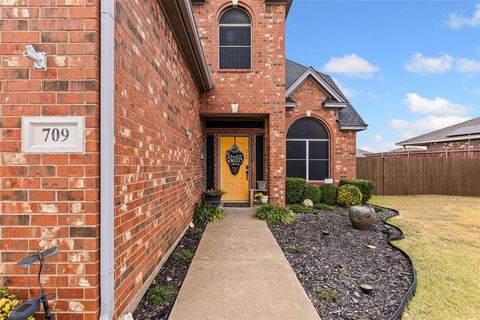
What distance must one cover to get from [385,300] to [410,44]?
52.8ft

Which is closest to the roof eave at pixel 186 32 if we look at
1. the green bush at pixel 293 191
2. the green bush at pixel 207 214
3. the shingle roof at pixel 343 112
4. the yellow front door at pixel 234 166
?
the yellow front door at pixel 234 166

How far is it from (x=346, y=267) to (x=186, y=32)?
4769 mm

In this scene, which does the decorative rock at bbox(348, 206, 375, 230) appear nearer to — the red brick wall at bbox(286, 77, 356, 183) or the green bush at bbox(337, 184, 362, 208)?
the green bush at bbox(337, 184, 362, 208)

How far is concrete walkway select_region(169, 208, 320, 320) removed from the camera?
2633 mm

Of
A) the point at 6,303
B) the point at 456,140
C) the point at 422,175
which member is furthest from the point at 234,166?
the point at 456,140

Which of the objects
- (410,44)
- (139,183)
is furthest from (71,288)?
(410,44)

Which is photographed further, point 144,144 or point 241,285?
point 241,285

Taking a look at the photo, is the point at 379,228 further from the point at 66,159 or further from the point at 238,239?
the point at 66,159

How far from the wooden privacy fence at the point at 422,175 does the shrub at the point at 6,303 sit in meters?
14.1

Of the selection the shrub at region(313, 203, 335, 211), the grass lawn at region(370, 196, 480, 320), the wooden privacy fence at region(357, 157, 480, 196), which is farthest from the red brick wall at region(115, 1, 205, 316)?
the wooden privacy fence at region(357, 157, 480, 196)

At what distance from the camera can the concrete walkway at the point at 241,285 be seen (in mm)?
2633

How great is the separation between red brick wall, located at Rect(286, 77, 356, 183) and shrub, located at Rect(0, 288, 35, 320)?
9.46m

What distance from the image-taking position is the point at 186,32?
4.58 m

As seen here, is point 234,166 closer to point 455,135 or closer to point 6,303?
point 6,303
